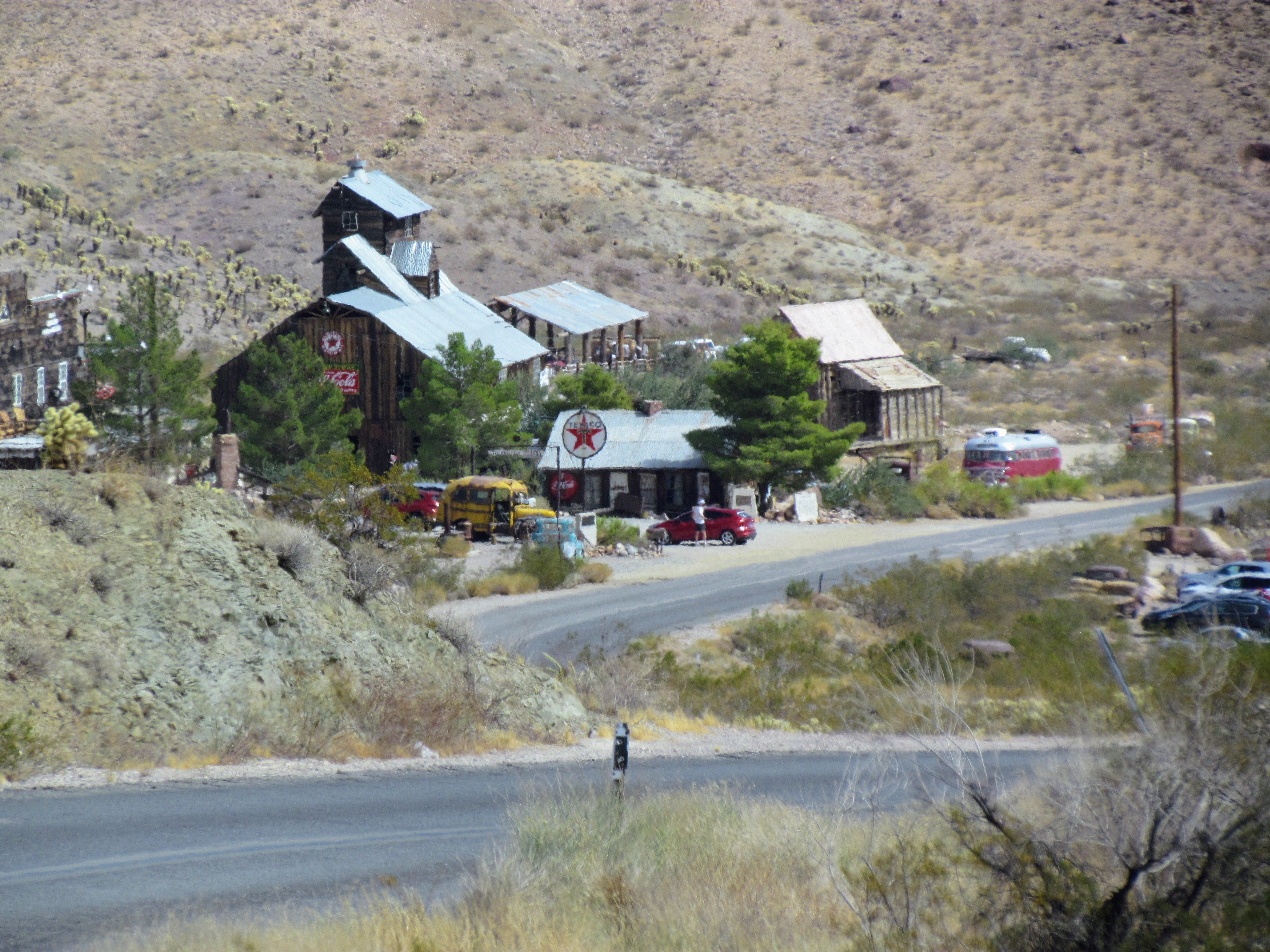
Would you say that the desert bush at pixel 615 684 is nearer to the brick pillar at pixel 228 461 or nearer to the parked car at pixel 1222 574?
the brick pillar at pixel 228 461

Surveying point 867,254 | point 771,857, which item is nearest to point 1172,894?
point 771,857

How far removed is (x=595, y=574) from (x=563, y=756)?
1916 cm

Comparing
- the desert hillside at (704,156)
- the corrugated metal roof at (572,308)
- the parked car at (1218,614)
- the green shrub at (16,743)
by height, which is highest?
the desert hillside at (704,156)

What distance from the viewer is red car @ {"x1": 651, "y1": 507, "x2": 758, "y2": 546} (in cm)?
4131

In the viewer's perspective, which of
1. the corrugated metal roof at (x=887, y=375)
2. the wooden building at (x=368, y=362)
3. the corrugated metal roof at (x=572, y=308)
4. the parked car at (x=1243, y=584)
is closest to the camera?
the parked car at (x=1243, y=584)

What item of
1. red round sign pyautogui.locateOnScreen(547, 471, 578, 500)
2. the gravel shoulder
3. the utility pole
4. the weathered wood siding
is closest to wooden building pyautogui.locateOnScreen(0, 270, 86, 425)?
the weathered wood siding

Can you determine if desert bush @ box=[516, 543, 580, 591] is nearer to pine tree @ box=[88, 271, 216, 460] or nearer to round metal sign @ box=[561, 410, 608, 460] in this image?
round metal sign @ box=[561, 410, 608, 460]

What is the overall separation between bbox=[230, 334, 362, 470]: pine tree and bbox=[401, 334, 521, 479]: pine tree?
2.64m

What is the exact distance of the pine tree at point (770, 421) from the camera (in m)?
44.0

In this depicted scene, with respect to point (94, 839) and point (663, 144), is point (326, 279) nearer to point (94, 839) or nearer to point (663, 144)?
point (94, 839)

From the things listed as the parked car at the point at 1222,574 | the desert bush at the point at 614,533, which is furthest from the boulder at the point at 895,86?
the parked car at the point at 1222,574

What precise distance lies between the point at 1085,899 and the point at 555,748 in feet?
35.0

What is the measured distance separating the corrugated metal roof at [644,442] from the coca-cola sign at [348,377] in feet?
24.2

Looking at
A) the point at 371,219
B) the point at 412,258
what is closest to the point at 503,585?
the point at 412,258
